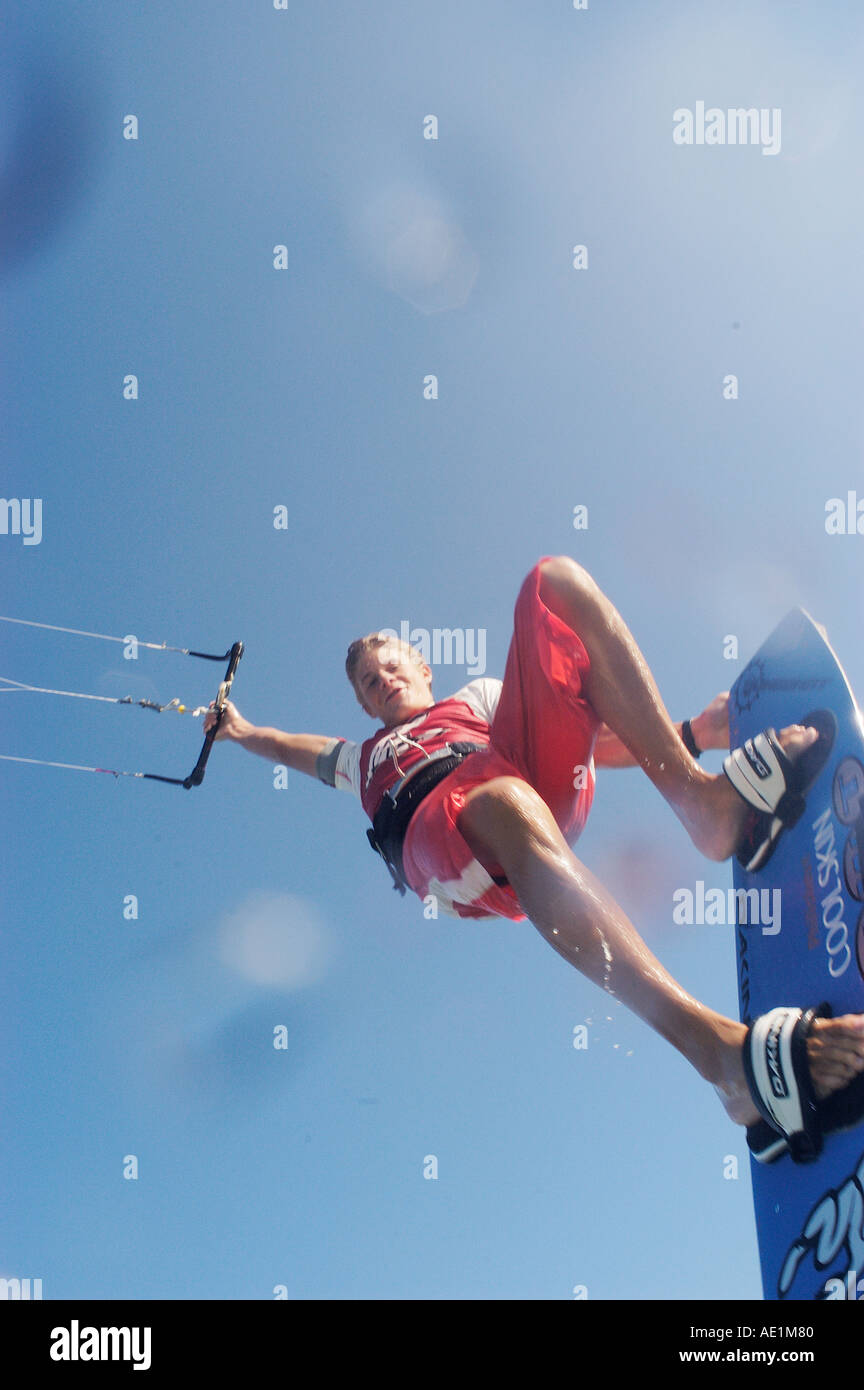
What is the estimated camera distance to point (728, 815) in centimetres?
350

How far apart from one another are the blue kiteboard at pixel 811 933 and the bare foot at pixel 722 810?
0.37 feet

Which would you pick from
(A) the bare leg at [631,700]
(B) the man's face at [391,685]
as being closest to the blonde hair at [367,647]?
(B) the man's face at [391,685]

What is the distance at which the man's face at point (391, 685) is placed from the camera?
4.16 metres

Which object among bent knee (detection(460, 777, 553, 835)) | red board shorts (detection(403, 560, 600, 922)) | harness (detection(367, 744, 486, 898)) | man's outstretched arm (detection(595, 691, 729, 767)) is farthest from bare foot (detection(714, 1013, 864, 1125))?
man's outstretched arm (detection(595, 691, 729, 767))

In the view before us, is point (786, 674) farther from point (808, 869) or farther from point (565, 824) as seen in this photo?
point (565, 824)

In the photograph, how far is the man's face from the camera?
4.16 meters

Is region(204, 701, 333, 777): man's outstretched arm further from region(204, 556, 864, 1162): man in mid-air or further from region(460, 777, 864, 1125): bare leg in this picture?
region(460, 777, 864, 1125): bare leg

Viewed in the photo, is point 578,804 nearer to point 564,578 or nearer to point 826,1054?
point 564,578

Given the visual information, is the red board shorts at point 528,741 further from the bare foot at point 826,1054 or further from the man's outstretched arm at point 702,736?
the bare foot at point 826,1054

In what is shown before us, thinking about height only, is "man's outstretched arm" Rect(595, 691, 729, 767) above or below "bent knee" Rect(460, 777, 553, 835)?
above

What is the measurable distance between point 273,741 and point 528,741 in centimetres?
142

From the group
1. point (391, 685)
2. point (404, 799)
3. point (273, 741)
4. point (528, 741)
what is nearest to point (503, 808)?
point (528, 741)

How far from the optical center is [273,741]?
175 inches
